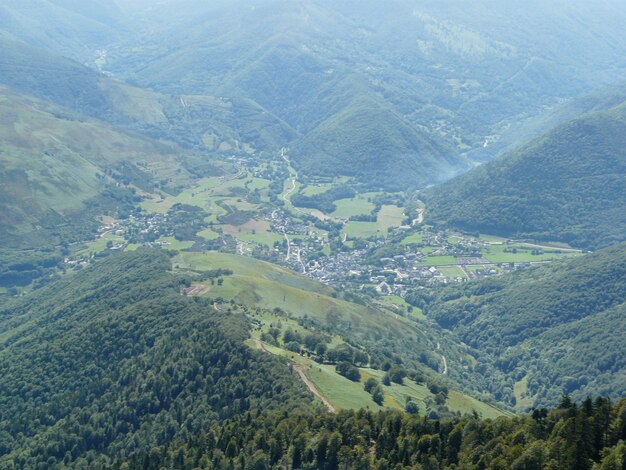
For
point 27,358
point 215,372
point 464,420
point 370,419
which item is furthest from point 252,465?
point 27,358

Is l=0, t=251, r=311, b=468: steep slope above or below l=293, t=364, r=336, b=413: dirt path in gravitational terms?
below

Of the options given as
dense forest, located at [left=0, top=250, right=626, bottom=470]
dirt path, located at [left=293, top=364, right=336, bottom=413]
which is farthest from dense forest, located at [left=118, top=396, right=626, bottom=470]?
dirt path, located at [left=293, top=364, right=336, bottom=413]

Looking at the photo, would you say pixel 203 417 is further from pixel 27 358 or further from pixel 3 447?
pixel 27 358

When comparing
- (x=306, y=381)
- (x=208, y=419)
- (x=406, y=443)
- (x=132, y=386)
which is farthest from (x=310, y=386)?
(x=406, y=443)

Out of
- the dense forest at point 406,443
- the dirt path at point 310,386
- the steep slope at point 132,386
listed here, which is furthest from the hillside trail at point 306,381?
the dense forest at point 406,443

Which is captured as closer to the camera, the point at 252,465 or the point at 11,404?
the point at 252,465

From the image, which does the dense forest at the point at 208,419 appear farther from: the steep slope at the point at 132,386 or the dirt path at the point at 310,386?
the dirt path at the point at 310,386

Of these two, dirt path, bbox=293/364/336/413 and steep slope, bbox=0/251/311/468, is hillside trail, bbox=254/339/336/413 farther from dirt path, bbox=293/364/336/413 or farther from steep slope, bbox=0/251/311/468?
steep slope, bbox=0/251/311/468
